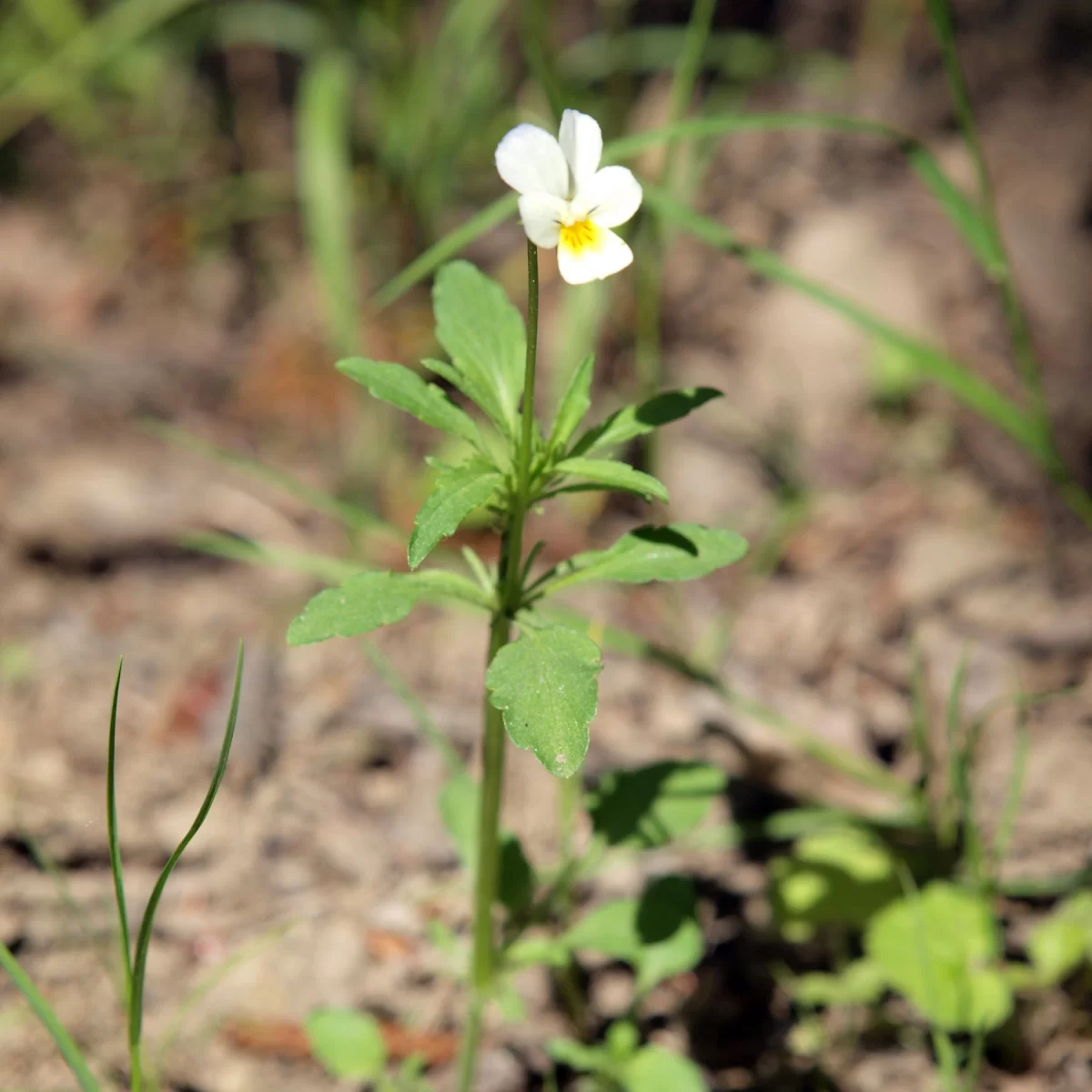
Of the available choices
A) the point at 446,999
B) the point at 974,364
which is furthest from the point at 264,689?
the point at 974,364

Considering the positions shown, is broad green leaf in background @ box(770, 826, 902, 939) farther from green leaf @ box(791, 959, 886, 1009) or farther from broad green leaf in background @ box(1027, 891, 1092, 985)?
broad green leaf in background @ box(1027, 891, 1092, 985)

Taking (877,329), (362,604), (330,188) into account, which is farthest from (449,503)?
(330,188)

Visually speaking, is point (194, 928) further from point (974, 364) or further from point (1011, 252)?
point (1011, 252)

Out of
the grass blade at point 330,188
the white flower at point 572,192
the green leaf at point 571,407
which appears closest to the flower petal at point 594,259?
the white flower at point 572,192

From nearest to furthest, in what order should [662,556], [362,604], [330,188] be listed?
[362,604]
[662,556]
[330,188]

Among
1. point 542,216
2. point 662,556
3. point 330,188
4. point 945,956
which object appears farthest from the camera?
point 330,188

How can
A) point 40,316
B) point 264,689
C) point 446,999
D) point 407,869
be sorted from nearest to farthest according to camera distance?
point 446,999 < point 407,869 < point 264,689 < point 40,316

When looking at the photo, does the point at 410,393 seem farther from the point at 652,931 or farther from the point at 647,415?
the point at 652,931
